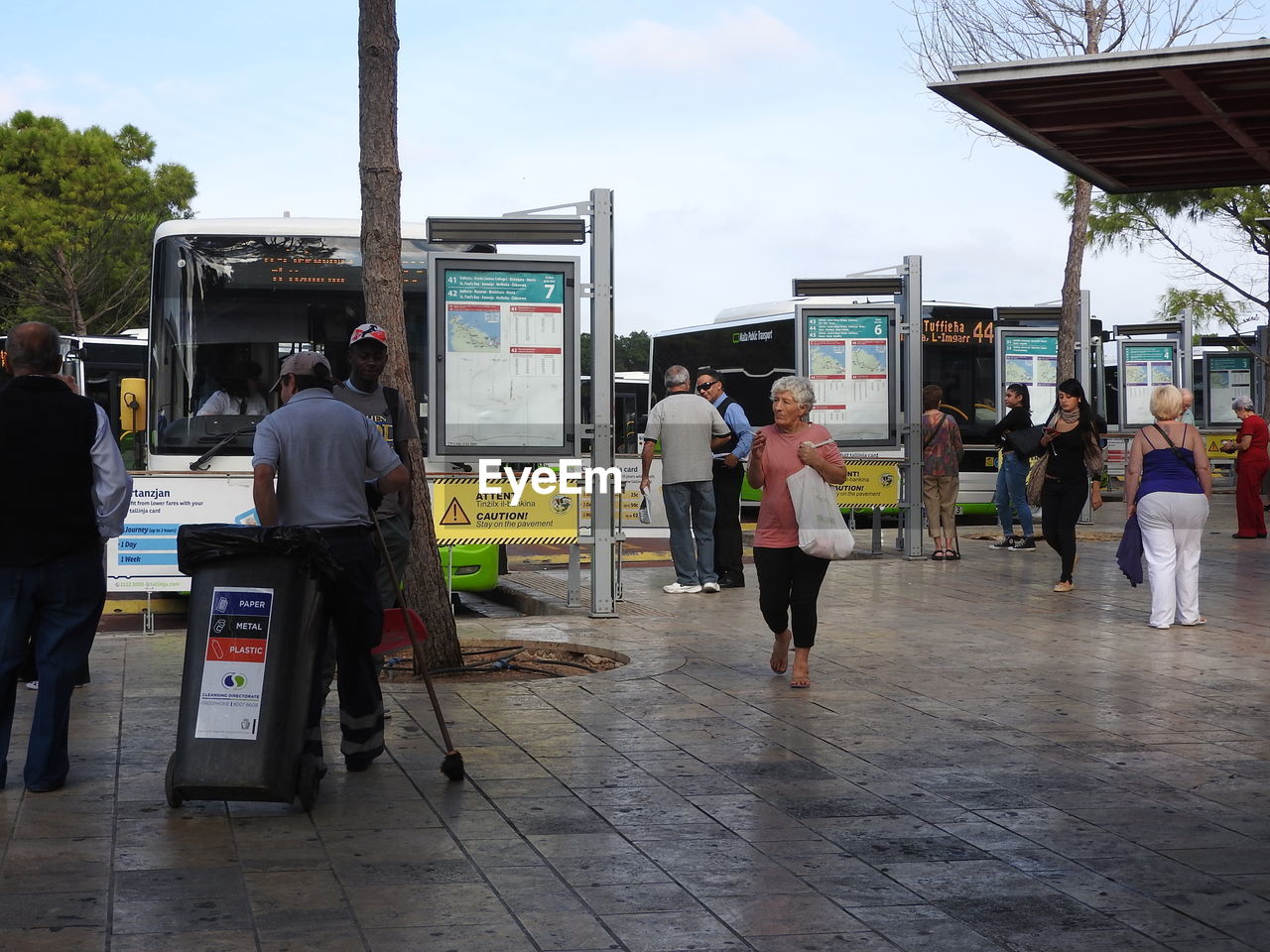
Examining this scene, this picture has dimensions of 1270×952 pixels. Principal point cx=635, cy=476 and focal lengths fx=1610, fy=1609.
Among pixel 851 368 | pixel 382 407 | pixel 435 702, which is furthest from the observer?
pixel 851 368

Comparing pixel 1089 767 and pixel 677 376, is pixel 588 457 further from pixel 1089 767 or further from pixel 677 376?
pixel 1089 767

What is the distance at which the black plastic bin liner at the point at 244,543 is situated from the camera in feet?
19.0

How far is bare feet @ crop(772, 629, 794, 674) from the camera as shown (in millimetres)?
8930

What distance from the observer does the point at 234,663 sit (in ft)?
19.1

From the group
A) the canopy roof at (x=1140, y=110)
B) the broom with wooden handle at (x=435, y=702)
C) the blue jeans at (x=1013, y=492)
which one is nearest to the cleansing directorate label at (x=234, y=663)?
the broom with wooden handle at (x=435, y=702)

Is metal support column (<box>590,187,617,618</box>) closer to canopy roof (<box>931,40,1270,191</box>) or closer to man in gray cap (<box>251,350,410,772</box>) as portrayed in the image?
canopy roof (<box>931,40,1270,191</box>)

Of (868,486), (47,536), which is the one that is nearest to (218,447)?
(47,536)

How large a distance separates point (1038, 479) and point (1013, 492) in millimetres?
3635

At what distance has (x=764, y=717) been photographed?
772 centimetres

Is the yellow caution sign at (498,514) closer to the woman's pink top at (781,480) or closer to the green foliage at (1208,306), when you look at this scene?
the woman's pink top at (781,480)

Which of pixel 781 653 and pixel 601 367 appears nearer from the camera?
pixel 781 653

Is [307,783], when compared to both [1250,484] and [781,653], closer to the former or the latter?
[781,653]

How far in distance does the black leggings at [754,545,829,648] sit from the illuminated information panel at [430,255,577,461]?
3.21 meters

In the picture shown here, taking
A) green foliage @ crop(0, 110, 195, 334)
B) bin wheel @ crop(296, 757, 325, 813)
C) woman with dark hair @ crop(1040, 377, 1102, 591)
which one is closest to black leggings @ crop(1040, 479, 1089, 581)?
woman with dark hair @ crop(1040, 377, 1102, 591)
